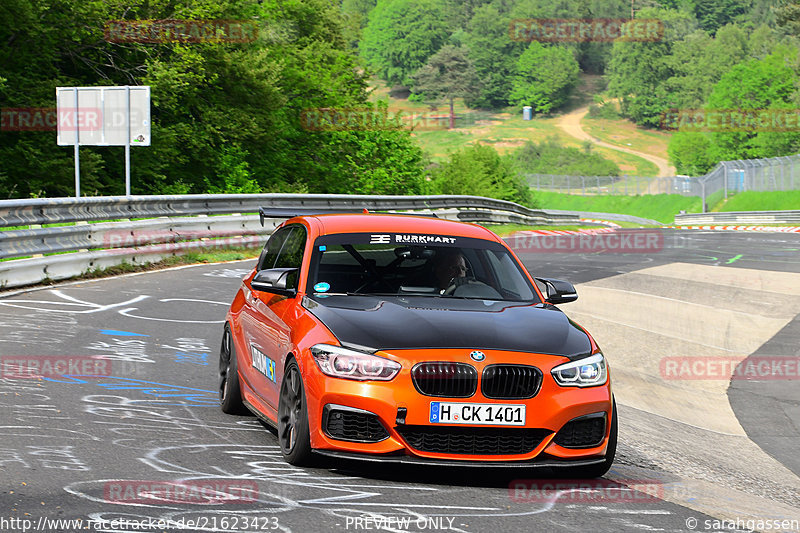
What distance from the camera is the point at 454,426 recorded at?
19.5 ft

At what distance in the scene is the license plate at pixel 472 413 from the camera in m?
5.93

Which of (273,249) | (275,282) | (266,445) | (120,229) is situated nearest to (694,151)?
(120,229)

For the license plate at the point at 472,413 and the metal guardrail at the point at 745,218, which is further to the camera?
the metal guardrail at the point at 745,218

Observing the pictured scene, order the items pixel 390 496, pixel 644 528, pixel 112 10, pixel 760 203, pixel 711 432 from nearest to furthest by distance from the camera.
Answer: pixel 644 528, pixel 390 496, pixel 711 432, pixel 112 10, pixel 760 203

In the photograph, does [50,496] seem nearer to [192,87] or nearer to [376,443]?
[376,443]

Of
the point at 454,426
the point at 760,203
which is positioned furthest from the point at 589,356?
the point at 760,203

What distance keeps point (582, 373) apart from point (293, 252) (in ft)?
8.13

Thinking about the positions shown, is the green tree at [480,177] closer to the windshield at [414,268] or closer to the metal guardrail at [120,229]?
the metal guardrail at [120,229]

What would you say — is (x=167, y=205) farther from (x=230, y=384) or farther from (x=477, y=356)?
(x=477, y=356)

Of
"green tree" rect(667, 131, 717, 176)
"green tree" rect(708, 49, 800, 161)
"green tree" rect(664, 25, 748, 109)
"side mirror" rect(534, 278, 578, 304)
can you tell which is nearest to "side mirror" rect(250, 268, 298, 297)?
"side mirror" rect(534, 278, 578, 304)

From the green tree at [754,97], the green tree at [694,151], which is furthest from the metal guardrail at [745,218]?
the green tree at [694,151]

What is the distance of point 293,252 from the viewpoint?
7.82 metres

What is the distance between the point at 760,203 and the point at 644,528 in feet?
257

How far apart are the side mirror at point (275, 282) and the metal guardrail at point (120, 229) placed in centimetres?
883
